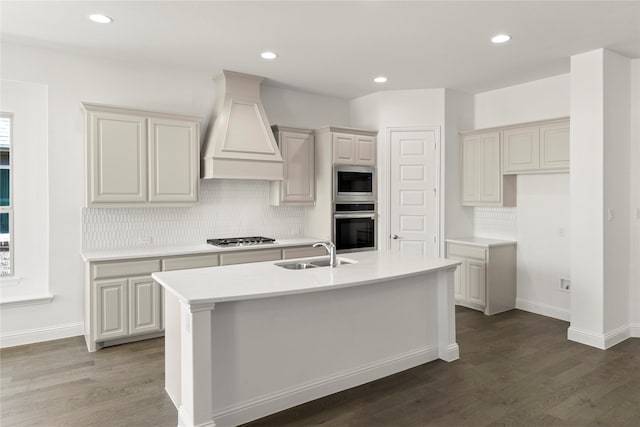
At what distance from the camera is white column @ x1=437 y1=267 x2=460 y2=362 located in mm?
3555

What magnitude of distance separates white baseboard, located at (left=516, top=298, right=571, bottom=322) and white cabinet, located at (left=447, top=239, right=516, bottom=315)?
10 cm

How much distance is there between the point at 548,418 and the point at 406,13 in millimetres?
2984

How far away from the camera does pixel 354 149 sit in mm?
5395

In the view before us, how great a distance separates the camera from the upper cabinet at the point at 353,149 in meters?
5.24

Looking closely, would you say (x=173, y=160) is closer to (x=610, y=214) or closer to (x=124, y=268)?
(x=124, y=268)

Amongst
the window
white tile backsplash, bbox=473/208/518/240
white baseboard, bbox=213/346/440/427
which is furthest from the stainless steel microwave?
the window

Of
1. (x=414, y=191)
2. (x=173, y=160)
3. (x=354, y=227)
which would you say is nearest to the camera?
(x=173, y=160)

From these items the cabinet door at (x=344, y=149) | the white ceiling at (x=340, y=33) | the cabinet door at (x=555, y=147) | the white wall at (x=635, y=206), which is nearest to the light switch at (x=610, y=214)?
the white wall at (x=635, y=206)

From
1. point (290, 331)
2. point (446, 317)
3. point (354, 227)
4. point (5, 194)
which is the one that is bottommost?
point (446, 317)

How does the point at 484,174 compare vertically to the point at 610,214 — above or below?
above

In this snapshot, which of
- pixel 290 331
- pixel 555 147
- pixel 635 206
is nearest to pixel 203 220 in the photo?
pixel 290 331

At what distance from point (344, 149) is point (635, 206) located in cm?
316

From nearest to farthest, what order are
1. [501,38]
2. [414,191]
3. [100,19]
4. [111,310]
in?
1. [100,19]
2. [501,38]
3. [111,310]
4. [414,191]

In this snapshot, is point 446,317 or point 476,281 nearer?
point 446,317
